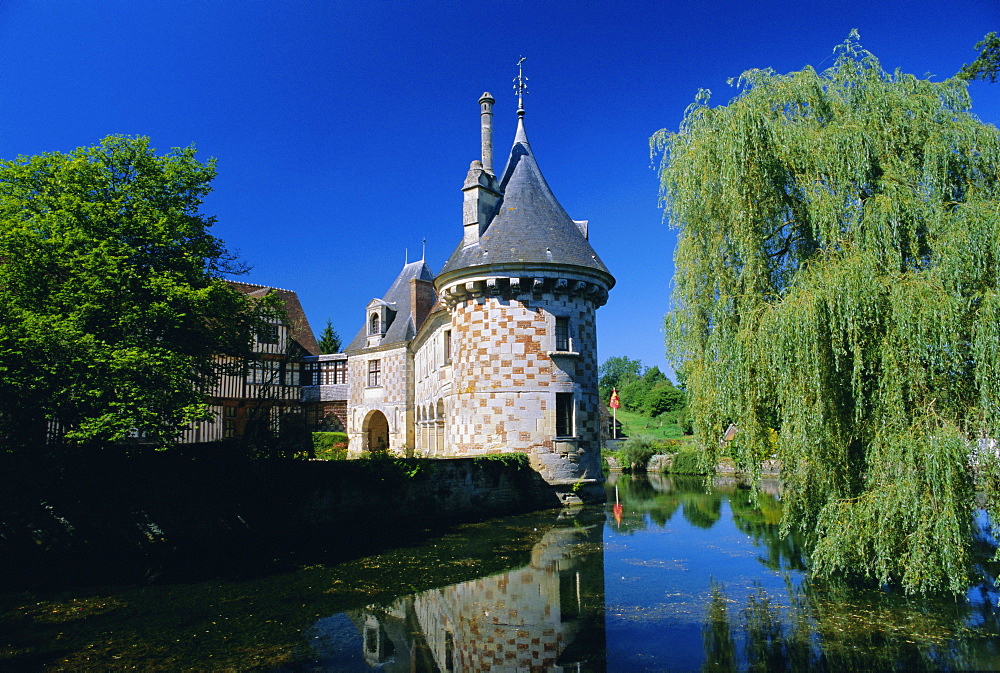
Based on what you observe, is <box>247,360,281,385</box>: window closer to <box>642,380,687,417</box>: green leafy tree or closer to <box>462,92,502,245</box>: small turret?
<box>462,92,502,245</box>: small turret

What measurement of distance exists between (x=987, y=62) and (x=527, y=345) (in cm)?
1155

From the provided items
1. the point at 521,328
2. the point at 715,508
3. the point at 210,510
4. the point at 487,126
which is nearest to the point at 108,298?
the point at 210,510

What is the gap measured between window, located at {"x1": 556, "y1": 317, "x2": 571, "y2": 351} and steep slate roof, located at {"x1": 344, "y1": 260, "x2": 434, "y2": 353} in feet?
34.9

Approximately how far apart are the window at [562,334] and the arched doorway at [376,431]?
43.9 feet

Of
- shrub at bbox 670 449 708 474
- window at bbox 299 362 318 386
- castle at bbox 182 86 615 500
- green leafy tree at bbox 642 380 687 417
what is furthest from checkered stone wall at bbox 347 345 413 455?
green leafy tree at bbox 642 380 687 417

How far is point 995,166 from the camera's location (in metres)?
8.19

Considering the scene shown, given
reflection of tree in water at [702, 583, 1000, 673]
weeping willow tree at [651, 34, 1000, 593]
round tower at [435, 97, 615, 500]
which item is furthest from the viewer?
round tower at [435, 97, 615, 500]

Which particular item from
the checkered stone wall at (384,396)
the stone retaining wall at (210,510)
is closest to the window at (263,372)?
the stone retaining wall at (210,510)

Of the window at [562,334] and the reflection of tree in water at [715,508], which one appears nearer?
the reflection of tree in water at [715,508]

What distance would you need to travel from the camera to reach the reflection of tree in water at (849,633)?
19.3 ft

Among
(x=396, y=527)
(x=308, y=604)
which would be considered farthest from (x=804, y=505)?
(x=396, y=527)

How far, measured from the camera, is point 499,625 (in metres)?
7.32

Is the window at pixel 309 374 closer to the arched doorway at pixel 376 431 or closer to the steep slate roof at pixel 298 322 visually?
the steep slate roof at pixel 298 322

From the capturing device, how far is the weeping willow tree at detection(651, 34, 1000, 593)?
7.20 metres
